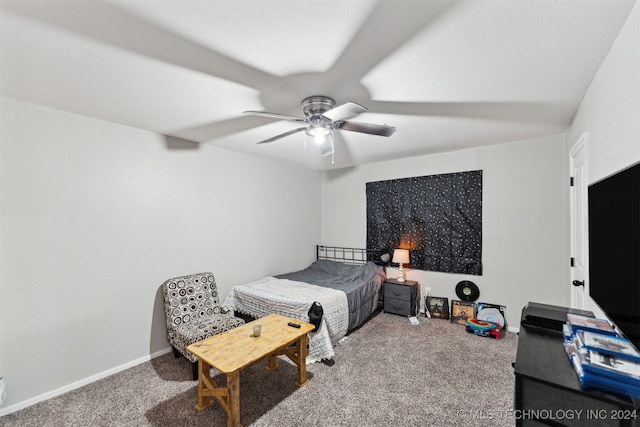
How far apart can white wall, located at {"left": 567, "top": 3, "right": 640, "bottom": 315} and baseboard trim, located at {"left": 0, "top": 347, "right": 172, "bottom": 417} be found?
3.97 metres

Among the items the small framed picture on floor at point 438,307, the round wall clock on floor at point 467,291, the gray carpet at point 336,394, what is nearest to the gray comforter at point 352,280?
the gray carpet at point 336,394

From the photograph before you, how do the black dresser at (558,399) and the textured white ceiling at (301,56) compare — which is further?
the textured white ceiling at (301,56)

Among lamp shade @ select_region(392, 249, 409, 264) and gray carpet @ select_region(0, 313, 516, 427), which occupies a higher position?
lamp shade @ select_region(392, 249, 409, 264)

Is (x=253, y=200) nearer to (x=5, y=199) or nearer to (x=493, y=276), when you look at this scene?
(x=5, y=199)

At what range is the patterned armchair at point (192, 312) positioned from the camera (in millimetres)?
2559

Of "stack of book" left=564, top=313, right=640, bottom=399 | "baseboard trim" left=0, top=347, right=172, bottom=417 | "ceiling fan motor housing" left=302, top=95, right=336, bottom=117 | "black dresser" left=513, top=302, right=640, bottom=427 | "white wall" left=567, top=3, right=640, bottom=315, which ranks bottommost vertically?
"baseboard trim" left=0, top=347, right=172, bottom=417

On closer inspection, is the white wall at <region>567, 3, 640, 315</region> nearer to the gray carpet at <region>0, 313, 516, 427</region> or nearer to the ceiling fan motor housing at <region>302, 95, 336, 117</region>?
the gray carpet at <region>0, 313, 516, 427</region>

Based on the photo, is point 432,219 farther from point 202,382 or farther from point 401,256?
point 202,382

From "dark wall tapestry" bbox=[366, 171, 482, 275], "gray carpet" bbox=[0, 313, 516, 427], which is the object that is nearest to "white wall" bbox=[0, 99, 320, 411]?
"gray carpet" bbox=[0, 313, 516, 427]

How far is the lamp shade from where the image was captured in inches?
158

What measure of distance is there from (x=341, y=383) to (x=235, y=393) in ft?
3.21

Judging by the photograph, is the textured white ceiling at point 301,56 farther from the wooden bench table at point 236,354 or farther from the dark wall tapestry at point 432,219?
the wooden bench table at point 236,354

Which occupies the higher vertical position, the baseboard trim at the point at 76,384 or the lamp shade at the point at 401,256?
the lamp shade at the point at 401,256

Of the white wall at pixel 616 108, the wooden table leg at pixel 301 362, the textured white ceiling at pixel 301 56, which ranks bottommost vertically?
the wooden table leg at pixel 301 362
